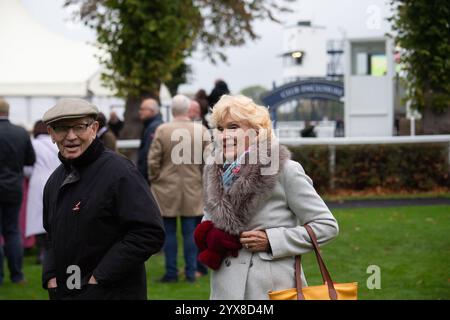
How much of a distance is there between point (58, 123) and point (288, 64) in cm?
2635

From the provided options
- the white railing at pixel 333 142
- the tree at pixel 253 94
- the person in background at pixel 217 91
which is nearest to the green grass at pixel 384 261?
the white railing at pixel 333 142

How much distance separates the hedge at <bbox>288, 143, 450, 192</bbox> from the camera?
11.4 m

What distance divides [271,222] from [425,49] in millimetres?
5306

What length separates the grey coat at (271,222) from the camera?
3771 millimetres

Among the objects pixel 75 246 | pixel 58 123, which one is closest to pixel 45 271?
pixel 75 246

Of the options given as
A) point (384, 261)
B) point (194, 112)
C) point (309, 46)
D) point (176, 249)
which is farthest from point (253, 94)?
point (309, 46)

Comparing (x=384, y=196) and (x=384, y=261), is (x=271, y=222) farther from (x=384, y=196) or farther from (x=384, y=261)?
(x=384, y=196)

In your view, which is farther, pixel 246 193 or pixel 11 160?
pixel 11 160

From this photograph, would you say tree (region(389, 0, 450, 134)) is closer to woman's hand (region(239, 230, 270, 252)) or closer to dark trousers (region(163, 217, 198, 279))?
dark trousers (region(163, 217, 198, 279))

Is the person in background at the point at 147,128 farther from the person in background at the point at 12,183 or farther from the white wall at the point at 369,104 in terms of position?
the white wall at the point at 369,104

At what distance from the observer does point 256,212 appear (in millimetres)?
3854

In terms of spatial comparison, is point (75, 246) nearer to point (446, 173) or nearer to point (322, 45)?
point (446, 173)

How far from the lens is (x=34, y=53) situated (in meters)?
27.8

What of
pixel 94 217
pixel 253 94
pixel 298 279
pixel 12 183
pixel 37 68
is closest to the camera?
pixel 298 279
